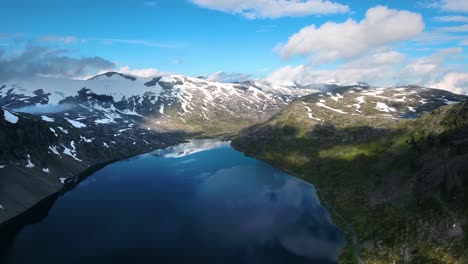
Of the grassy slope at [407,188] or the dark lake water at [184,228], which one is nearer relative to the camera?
the grassy slope at [407,188]

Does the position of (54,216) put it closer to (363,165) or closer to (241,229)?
(241,229)

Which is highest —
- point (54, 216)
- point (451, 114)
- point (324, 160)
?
point (451, 114)

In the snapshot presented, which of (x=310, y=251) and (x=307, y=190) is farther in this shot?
(x=307, y=190)

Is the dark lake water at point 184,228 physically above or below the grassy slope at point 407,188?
below

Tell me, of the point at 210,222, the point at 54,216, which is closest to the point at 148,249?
the point at 210,222
